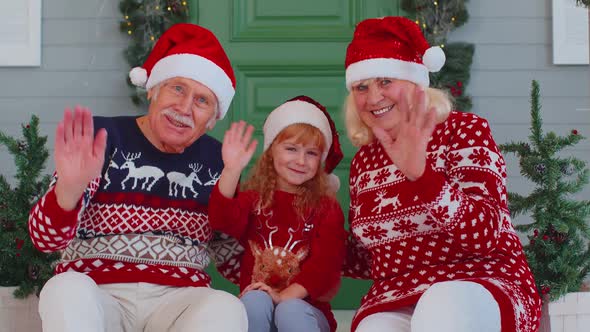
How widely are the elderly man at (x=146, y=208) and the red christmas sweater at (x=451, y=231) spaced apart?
435 mm

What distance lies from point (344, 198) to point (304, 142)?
2.79 feet

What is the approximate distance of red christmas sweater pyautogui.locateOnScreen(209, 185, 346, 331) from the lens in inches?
86.3

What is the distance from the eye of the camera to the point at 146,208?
6.59 ft

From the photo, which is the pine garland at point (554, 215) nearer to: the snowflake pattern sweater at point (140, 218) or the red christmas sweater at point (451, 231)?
the red christmas sweater at point (451, 231)

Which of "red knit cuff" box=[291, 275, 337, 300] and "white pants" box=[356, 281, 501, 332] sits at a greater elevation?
"white pants" box=[356, 281, 501, 332]

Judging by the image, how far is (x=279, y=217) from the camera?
7.55 ft

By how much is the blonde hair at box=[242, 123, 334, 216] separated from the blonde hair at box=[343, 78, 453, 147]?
6.6 inches

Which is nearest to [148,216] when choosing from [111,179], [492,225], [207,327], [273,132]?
[111,179]

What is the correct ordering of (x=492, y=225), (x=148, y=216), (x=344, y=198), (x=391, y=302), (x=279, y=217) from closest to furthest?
(x=492, y=225) → (x=391, y=302) → (x=148, y=216) → (x=279, y=217) → (x=344, y=198)

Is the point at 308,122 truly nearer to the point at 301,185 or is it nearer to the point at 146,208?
the point at 301,185

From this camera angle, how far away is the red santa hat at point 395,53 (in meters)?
2.04

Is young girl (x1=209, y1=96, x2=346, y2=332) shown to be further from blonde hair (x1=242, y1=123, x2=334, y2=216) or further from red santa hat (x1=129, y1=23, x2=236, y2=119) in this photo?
red santa hat (x1=129, y1=23, x2=236, y2=119)

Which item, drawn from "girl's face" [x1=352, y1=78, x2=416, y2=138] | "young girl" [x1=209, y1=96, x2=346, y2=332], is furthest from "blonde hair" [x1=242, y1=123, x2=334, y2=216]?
"girl's face" [x1=352, y1=78, x2=416, y2=138]

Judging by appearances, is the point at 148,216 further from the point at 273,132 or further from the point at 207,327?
the point at 273,132
